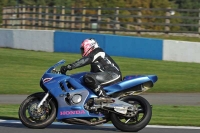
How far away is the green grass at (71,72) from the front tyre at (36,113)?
5514 mm

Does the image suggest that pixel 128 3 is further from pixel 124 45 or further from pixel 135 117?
pixel 135 117

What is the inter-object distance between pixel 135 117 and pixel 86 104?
791mm

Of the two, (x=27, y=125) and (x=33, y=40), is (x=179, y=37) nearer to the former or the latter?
(x=33, y=40)

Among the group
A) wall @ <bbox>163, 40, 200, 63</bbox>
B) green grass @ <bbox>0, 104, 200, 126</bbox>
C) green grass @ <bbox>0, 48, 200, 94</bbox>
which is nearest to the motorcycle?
green grass @ <bbox>0, 104, 200, 126</bbox>

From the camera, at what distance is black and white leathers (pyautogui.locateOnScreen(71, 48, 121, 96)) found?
902cm

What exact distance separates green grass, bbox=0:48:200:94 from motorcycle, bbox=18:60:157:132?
555 cm

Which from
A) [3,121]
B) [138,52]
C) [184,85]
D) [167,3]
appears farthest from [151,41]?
[167,3]

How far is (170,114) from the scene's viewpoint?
36.4 feet

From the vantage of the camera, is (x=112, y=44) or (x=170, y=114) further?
(x=112, y=44)

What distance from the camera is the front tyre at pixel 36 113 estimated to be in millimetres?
9125

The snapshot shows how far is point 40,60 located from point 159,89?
24.9 feet

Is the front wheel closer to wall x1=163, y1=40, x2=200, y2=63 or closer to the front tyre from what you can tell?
the front tyre

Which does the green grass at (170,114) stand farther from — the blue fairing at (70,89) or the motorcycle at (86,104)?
the blue fairing at (70,89)

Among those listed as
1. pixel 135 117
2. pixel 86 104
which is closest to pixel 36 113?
pixel 86 104
